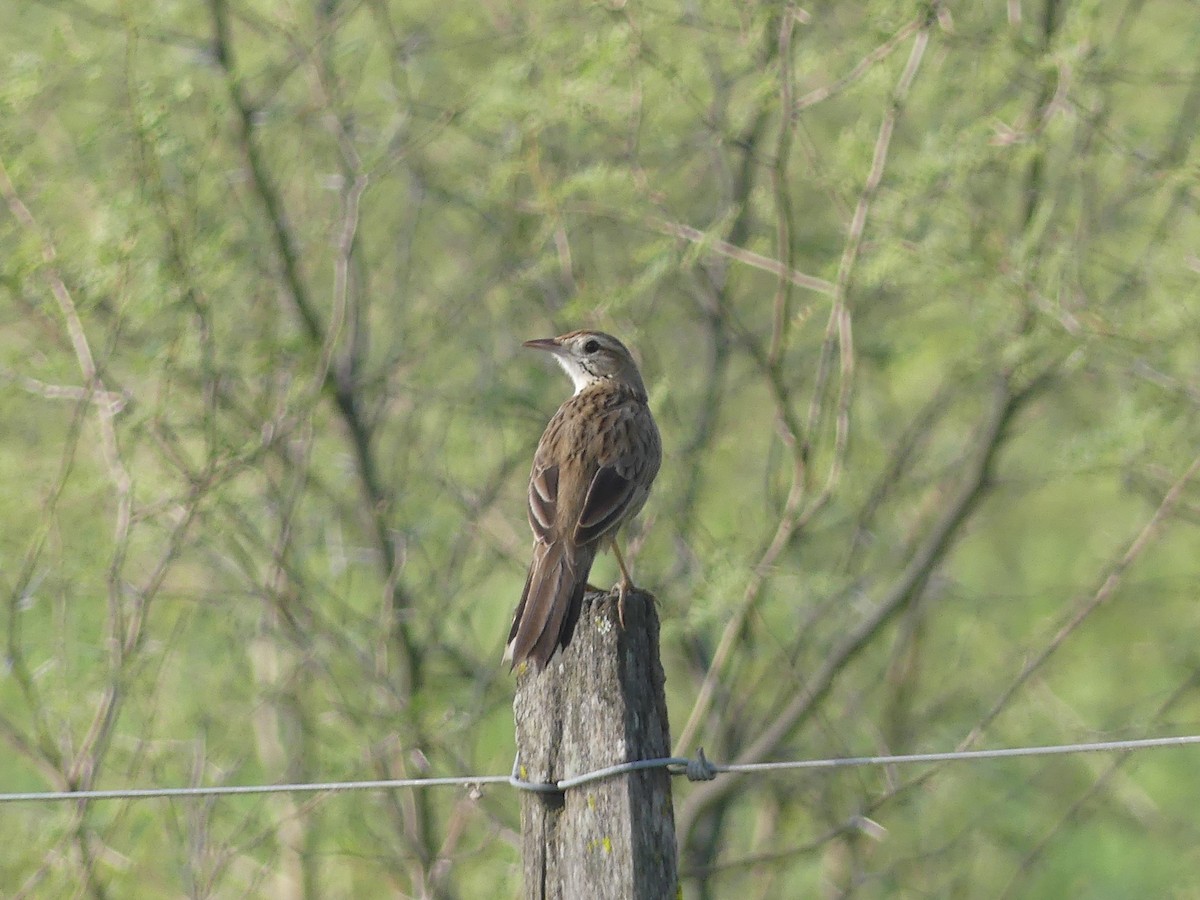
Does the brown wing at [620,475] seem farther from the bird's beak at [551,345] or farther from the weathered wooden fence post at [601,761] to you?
the weathered wooden fence post at [601,761]

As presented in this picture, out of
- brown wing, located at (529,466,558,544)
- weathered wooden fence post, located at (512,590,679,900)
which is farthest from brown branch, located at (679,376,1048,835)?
weathered wooden fence post, located at (512,590,679,900)

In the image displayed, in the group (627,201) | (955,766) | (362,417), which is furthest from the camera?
(955,766)

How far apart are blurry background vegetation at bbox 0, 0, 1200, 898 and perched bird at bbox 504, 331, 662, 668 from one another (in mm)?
399

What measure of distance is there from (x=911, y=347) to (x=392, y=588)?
2525 millimetres

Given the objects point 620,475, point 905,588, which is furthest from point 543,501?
point 905,588

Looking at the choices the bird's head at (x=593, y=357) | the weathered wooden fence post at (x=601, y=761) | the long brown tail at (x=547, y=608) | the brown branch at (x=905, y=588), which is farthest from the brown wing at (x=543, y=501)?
the brown branch at (x=905, y=588)

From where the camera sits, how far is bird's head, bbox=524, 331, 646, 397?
6500 mm

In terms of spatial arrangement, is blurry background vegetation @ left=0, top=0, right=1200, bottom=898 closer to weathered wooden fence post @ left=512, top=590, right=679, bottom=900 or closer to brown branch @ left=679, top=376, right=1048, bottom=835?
brown branch @ left=679, top=376, right=1048, bottom=835

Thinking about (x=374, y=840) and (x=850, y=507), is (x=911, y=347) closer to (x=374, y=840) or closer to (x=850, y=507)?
(x=850, y=507)

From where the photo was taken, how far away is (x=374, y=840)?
7.70 m

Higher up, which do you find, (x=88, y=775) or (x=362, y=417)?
(x=362, y=417)

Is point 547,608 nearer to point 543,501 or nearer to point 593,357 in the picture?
point 543,501

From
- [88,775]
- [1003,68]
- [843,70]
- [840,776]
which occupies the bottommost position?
[88,775]

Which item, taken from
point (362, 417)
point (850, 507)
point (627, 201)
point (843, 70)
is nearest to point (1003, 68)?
point (843, 70)
